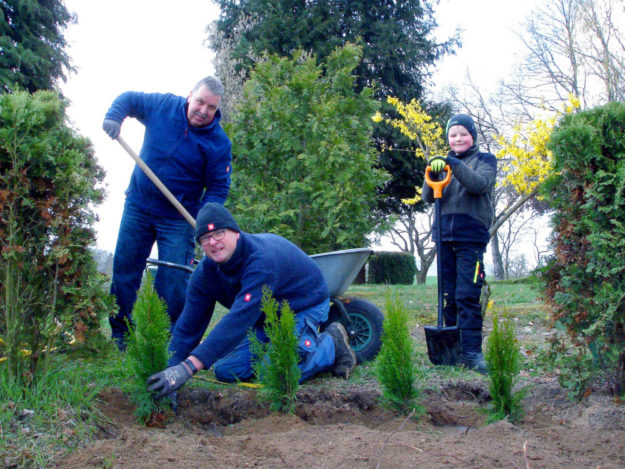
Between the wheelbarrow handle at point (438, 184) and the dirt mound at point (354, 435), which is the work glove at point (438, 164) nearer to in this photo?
the wheelbarrow handle at point (438, 184)

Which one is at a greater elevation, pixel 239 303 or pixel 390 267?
pixel 390 267

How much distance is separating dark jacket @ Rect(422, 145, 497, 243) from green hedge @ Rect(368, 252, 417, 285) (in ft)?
48.0

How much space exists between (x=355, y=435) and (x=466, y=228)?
2.28 meters

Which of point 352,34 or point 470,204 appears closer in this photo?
point 470,204

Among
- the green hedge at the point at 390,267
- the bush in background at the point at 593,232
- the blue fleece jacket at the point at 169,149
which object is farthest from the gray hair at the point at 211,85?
the green hedge at the point at 390,267

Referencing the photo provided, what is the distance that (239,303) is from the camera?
3.15 meters

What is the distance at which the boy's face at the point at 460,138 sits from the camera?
445 cm

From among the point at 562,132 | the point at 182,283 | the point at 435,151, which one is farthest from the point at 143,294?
the point at 435,151

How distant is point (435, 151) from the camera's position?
14.6 m

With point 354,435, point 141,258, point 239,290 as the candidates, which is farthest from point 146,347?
point 141,258

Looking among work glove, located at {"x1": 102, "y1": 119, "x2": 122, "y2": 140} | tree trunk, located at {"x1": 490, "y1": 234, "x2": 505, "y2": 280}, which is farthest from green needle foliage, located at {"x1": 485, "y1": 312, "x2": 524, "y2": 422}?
tree trunk, located at {"x1": 490, "y1": 234, "x2": 505, "y2": 280}

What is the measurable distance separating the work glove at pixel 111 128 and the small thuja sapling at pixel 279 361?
70.1 inches

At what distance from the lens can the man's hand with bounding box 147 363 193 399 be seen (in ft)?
9.20

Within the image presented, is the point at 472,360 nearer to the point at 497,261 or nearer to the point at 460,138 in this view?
the point at 460,138
